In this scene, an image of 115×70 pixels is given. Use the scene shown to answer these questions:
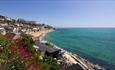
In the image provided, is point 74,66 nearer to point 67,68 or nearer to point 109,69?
point 67,68

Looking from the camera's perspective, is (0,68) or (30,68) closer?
(0,68)

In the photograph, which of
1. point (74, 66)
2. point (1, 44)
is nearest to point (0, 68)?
point (1, 44)

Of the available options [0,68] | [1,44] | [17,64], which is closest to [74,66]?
[1,44]

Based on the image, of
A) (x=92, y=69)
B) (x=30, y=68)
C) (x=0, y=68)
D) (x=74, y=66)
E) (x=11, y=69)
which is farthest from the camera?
(x=92, y=69)

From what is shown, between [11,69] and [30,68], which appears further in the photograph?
[30,68]

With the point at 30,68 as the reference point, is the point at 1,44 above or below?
above

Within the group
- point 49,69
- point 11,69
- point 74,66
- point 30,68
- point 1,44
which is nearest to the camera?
point 11,69

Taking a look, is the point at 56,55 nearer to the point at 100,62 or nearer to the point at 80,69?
the point at 80,69

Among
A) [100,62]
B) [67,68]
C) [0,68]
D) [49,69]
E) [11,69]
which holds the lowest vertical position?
[100,62]

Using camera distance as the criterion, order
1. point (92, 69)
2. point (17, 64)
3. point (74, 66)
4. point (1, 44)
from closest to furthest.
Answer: point (17, 64) < point (1, 44) < point (74, 66) < point (92, 69)
